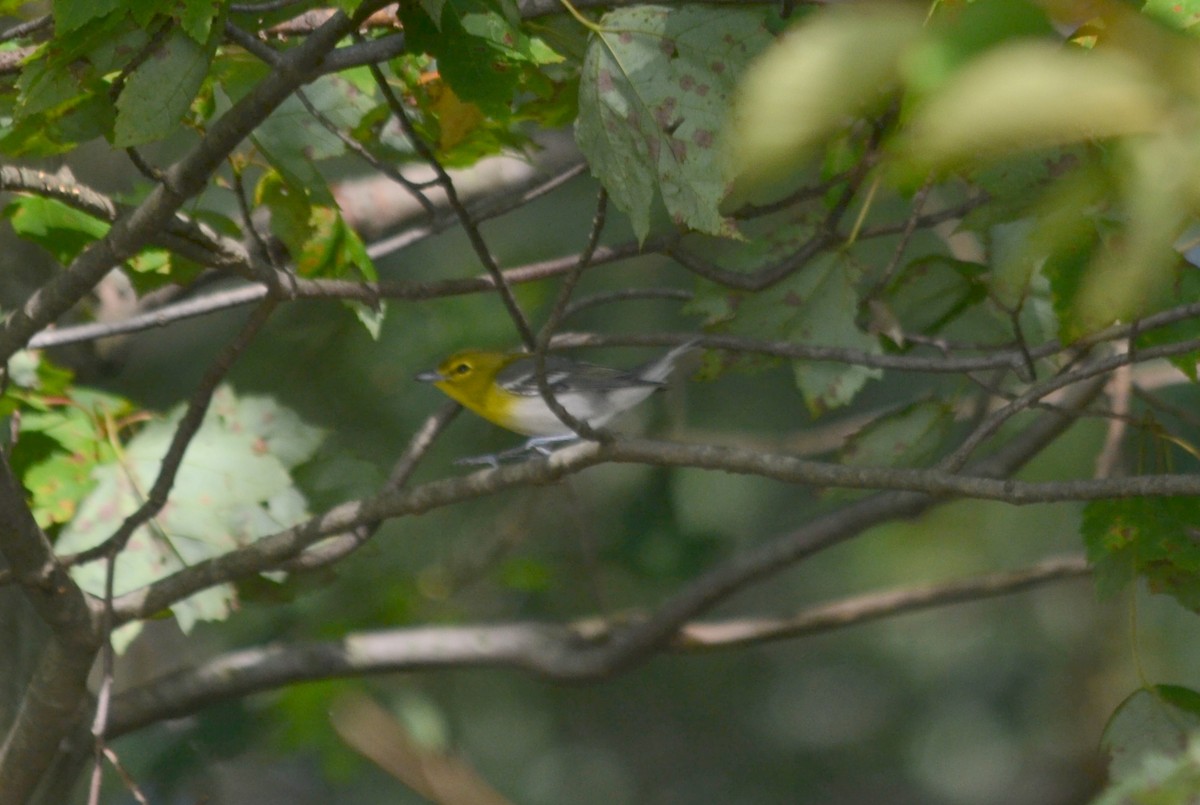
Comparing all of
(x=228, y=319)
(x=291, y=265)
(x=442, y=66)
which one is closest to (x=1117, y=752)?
(x=442, y=66)

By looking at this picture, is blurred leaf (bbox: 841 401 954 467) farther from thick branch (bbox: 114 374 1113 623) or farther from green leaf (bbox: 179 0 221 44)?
green leaf (bbox: 179 0 221 44)

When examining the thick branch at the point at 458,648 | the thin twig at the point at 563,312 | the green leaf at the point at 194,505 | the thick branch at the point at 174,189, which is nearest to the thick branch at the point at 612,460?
the thin twig at the point at 563,312

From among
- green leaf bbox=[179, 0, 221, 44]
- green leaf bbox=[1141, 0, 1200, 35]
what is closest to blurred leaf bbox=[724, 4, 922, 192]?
green leaf bbox=[1141, 0, 1200, 35]

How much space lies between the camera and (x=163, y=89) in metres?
1.17

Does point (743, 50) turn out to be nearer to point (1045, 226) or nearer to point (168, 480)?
point (1045, 226)

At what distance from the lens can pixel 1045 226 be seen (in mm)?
442

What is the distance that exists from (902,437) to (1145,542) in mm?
356

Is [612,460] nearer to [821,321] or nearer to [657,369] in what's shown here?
[821,321]

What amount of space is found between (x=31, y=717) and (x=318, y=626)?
179 centimetres

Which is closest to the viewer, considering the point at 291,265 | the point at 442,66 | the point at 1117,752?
the point at 442,66

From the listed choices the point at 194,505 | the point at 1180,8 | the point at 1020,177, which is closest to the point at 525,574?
the point at 194,505

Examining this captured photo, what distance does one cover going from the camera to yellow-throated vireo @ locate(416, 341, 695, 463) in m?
2.88

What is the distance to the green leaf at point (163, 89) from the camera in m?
1.17

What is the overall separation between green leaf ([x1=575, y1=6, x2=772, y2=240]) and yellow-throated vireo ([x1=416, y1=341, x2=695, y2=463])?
1716mm
